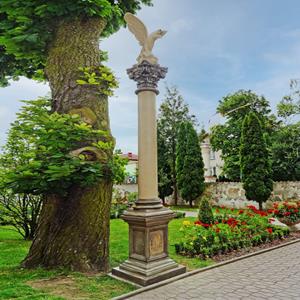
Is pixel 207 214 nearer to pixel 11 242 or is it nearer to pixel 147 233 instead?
pixel 147 233

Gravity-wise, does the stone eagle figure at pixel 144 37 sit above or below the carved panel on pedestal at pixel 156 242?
above

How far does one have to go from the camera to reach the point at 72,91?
5.88 m

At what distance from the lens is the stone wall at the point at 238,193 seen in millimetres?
16250

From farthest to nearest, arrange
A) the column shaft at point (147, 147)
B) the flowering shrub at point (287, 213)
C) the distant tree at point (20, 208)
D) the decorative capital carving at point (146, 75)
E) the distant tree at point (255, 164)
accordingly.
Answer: the distant tree at point (255, 164), the flowering shrub at point (287, 213), the distant tree at point (20, 208), the decorative capital carving at point (146, 75), the column shaft at point (147, 147)

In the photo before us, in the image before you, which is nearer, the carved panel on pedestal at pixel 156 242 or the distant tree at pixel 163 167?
the carved panel on pedestal at pixel 156 242

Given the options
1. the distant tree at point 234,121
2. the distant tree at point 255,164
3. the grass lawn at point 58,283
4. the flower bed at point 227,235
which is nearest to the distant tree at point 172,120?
the distant tree at point 234,121

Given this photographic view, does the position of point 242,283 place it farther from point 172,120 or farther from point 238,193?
point 172,120

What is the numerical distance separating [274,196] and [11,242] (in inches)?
538

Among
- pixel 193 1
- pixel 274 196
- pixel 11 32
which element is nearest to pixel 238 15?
pixel 193 1

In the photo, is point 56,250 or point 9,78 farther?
point 9,78

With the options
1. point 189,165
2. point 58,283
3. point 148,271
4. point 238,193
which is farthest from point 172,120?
point 58,283

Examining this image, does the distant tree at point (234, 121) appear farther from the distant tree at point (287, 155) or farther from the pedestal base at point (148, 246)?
the pedestal base at point (148, 246)

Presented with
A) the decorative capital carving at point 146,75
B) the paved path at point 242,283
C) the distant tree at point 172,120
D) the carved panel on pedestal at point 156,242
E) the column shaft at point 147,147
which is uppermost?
the distant tree at point 172,120

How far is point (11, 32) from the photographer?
18.4 ft
